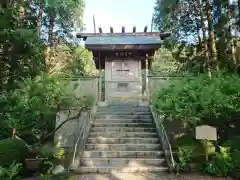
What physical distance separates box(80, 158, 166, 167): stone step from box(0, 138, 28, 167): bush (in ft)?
5.90

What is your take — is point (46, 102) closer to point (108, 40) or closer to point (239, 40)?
point (108, 40)

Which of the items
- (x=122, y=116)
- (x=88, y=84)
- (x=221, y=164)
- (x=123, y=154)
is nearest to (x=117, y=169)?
(x=123, y=154)

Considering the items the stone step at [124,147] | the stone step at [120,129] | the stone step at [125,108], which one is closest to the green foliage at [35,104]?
the stone step at [124,147]

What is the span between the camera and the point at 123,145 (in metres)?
9.41

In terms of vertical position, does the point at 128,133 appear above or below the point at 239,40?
below

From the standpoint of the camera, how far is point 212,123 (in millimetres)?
9219

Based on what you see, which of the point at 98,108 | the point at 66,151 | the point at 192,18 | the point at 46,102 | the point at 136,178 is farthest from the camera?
the point at 192,18

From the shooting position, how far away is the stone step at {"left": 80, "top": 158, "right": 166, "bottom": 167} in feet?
27.5

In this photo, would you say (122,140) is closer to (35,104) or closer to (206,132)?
(206,132)

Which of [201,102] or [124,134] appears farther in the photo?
[124,134]

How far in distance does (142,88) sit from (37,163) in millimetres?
9485

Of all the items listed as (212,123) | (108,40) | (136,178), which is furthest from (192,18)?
(136,178)

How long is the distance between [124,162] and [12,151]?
3.35 metres

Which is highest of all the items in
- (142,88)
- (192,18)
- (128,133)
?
(192,18)
